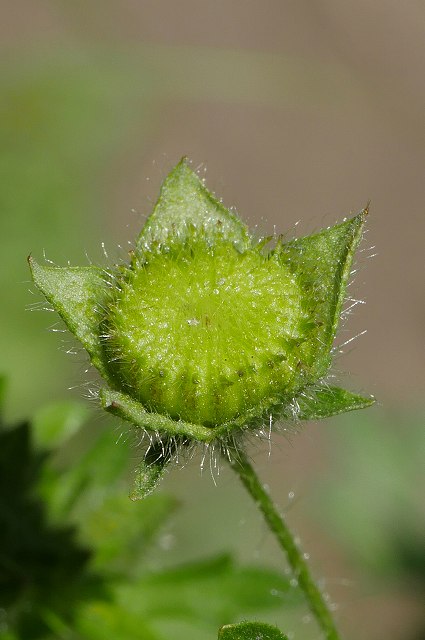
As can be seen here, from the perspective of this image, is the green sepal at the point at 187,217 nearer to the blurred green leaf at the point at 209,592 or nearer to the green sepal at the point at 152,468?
the green sepal at the point at 152,468

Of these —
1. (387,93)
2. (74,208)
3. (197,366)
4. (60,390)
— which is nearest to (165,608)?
(197,366)

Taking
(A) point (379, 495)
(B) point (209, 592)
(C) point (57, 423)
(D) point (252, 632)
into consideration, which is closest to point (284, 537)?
(D) point (252, 632)

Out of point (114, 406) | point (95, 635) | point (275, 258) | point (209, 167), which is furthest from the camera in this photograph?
point (209, 167)

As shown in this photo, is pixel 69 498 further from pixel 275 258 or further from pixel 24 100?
pixel 24 100

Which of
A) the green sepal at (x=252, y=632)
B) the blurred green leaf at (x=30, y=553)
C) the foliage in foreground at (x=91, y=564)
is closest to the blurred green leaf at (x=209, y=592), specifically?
the foliage in foreground at (x=91, y=564)

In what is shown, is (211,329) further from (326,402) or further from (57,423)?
(57,423)

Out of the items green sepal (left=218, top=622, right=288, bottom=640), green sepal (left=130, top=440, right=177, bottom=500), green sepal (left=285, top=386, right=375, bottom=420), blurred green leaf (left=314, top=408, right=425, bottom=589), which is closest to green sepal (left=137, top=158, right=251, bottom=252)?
green sepal (left=285, top=386, right=375, bottom=420)

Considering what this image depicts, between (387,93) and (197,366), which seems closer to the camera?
(197,366)

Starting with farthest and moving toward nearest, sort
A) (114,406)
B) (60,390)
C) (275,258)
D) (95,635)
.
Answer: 1. (60,390)
2. (95,635)
3. (275,258)
4. (114,406)
